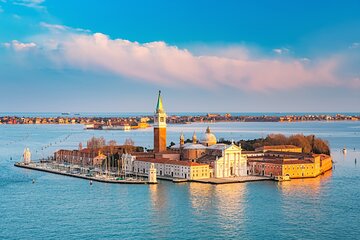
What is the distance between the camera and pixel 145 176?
2034 cm

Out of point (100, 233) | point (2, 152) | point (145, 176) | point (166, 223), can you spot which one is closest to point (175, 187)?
point (145, 176)

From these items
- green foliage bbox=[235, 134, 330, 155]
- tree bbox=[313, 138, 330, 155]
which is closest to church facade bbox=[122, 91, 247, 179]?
green foliage bbox=[235, 134, 330, 155]

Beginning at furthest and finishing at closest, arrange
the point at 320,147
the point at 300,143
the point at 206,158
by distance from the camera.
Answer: the point at 300,143 → the point at 320,147 → the point at 206,158

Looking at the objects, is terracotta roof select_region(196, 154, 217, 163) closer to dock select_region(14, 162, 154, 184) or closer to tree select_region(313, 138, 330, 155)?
dock select_region(14, 162, 154, 184)

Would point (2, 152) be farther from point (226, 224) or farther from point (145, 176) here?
point (226, 224)

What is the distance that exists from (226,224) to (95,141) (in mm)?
18925

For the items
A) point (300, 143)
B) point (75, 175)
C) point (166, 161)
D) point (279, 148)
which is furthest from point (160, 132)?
point (300, 143)

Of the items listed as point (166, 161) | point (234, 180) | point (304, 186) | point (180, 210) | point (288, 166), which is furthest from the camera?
point (166, 161)

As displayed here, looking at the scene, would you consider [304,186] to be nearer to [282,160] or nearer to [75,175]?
[282,160]

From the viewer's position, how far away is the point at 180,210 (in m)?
13.7

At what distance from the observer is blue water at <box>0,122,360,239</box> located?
451 inches

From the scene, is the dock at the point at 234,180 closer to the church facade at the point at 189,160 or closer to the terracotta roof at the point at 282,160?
the church facade at the point at 189,160

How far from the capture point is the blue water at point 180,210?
1146 cm

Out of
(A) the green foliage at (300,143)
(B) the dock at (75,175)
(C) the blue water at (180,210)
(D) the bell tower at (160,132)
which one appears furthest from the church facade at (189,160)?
(A) the green foliage at (300,143)
